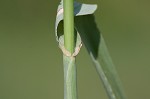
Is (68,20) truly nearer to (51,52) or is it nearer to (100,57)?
(100,57)

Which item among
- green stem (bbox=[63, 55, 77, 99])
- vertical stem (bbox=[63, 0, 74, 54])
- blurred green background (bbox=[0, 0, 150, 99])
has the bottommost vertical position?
blurred green background (bbox=[0, 0, 150, 99])

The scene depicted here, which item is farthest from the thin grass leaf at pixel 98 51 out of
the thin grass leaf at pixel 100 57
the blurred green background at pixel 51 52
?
the blurred green background at pixel 51 52

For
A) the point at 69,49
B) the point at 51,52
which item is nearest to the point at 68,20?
the point at 69,49

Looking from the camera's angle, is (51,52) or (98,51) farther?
(51,52)

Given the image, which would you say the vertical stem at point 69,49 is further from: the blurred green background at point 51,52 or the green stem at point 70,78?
the blurred green background at point 51,52

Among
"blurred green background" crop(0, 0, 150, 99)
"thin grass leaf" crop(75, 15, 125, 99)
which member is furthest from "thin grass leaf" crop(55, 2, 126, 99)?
"blurred green background" crop(0, 0, 150, 99)

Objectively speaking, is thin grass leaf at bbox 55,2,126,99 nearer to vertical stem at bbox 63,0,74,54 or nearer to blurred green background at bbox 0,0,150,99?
vertical stem at bbox 63,0,74,54
